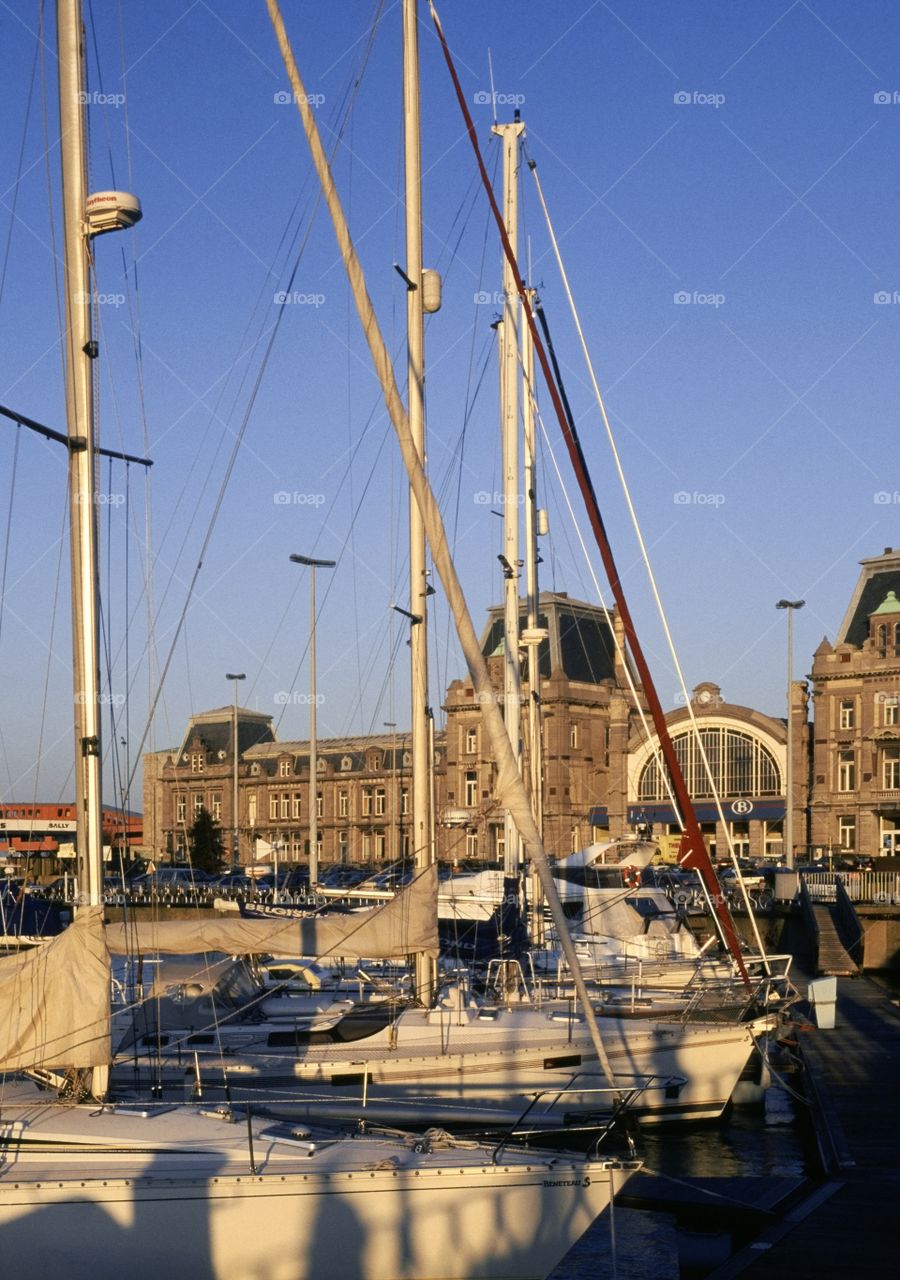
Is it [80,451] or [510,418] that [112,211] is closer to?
[80,451]

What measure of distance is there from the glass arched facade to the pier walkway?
2717 inches

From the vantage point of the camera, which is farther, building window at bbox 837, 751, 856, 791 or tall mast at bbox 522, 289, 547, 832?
building window at bbox 837, 751, 856, 791

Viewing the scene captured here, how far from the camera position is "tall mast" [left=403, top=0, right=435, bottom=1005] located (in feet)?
67.2

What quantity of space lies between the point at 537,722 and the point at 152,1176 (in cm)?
2342

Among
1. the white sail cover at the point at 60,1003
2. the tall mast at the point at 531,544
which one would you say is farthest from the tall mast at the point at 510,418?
the white sail cover at the point at 60,1003

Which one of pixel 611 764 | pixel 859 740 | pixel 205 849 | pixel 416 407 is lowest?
pixel 205 849

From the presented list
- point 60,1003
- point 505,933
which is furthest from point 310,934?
point 505,933

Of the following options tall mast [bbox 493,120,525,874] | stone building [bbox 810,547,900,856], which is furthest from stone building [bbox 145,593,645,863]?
tall mast [bbox 493,120,525,874]

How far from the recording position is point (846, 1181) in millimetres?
16141

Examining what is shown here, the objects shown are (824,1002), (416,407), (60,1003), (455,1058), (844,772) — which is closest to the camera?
(60,1003)

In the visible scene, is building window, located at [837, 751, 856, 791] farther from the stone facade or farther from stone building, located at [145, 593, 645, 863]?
stone building, located at [145, 593, 645, 863]

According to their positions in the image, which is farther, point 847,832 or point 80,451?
point 847,832

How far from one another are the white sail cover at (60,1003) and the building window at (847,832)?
282 feet

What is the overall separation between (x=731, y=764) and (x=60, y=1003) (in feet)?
286
